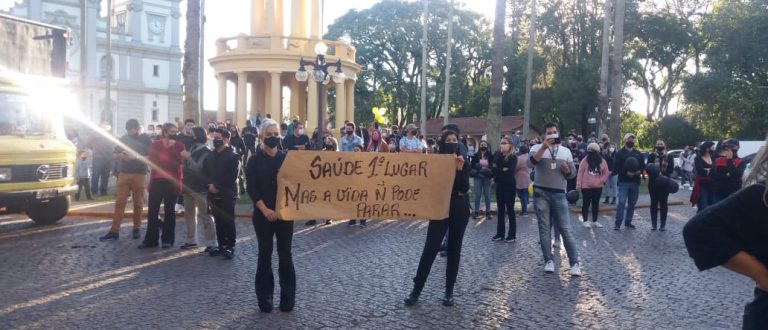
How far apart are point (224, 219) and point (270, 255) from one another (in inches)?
123

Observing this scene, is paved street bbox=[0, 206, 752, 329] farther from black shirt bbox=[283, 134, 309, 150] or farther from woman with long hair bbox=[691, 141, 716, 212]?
black shirt bbox=[283, 134, 309, 150]

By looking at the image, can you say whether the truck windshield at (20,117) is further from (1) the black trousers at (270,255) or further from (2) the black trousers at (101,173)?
(1) the black trousers at (270,255)

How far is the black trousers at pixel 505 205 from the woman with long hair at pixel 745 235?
9.34 m

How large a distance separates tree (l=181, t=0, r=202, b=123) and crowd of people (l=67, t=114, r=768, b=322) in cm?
170

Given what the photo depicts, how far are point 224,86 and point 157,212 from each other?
22.3m

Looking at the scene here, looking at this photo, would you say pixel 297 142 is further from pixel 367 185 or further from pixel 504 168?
pixel 367 185

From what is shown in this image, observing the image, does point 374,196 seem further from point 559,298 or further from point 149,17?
point 149,17

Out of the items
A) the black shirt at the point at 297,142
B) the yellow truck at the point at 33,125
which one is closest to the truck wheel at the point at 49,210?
the yellow truck at the point at 33,125

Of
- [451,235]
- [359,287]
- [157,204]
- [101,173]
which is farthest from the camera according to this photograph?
[101,173]

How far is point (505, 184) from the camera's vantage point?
497 inches

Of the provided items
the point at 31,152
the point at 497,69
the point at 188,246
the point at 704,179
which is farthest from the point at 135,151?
the point at 497,69

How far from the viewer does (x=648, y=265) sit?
9961 mm

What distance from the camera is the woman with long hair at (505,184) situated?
1209 cm

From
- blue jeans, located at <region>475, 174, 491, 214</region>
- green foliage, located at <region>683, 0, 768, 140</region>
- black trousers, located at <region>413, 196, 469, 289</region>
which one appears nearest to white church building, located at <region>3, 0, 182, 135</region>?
green foliage, located at <region>683, 0, 768, 140</region>
